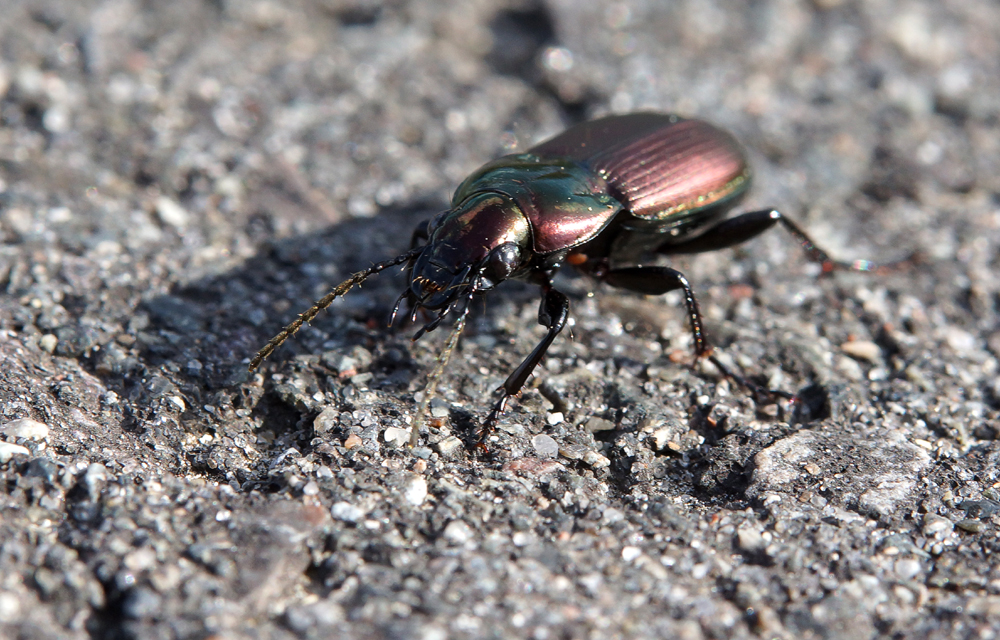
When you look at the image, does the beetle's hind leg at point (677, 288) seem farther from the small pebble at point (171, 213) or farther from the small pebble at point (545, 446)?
the small pebble at point (171, 213)

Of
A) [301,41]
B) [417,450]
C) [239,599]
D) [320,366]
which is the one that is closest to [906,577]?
[417,450]

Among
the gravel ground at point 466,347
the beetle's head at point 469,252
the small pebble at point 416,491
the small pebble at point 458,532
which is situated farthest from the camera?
the beetle's head at point 469,252

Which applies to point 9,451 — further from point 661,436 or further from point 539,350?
point 661,436

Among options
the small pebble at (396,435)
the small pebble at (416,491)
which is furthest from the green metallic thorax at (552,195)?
the small pebble at (416,491)

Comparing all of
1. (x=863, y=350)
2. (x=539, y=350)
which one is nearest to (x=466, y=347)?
(x=539, y=350)

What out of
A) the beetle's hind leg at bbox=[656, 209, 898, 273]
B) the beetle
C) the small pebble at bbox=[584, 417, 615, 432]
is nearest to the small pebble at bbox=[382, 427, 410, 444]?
the beetle

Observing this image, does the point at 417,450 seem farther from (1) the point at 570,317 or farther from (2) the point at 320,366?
(1) the point at 570,317

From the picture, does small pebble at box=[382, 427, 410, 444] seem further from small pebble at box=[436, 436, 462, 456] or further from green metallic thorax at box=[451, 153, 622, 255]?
green metallic thorax at box=[451, 153, 622, 255]
